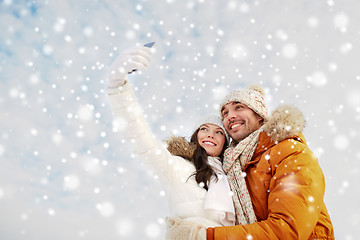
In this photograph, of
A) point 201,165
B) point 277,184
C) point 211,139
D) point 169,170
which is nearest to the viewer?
point 277,184

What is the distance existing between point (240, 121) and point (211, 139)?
51 centimetres

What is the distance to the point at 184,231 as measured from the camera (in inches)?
80.9

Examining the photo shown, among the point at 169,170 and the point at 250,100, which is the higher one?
the point at 250,100

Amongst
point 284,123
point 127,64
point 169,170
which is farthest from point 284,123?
point 127,64

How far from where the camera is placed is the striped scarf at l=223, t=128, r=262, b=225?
95.3 inches

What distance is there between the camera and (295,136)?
2738 mm

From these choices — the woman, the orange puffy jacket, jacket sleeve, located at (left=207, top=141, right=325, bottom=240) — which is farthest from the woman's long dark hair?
jacket sleeve, located at (left=207, top=141, right=325, bottom=240)

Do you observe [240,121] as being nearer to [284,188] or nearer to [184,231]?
[284,188]

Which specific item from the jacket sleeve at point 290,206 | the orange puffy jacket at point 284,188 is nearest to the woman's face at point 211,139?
the orange puffy jacket at point 284,188

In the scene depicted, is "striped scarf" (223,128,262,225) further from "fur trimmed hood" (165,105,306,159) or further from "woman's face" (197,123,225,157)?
"woman's face" (197,123,225,157)

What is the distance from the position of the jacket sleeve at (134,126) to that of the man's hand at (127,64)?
0.09 metres

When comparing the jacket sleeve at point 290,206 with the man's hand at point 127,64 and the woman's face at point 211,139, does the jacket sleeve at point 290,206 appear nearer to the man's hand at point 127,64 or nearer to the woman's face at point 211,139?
the woman's face at point 211,139

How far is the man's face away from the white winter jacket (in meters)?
1.10

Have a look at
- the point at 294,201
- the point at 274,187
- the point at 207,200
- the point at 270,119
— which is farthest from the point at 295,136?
the point at 207,200
